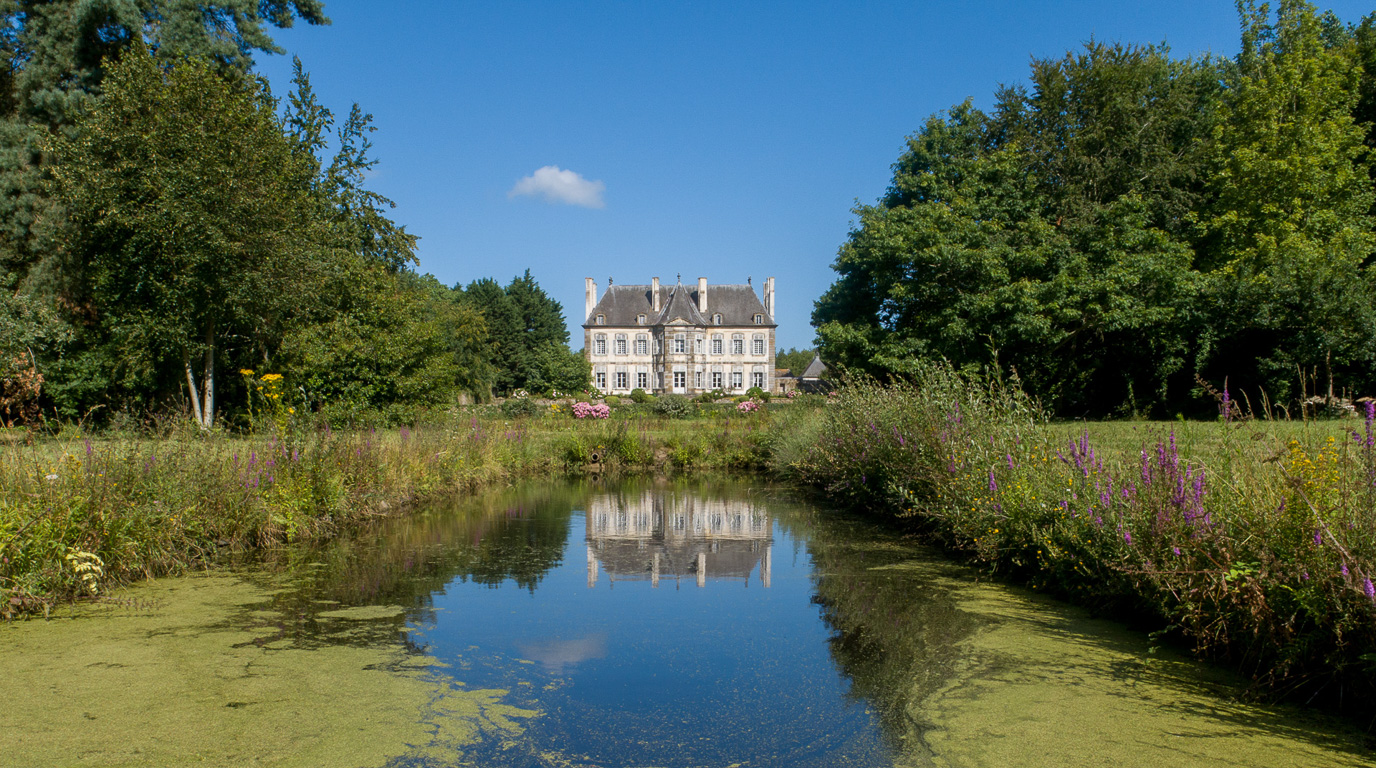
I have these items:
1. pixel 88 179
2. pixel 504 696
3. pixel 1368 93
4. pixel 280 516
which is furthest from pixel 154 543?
pixel 1368 93

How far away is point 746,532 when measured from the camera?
950 centimetres

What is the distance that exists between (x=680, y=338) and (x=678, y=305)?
256cm

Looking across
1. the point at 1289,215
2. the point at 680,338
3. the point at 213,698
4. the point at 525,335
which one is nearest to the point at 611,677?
the point at 213,698

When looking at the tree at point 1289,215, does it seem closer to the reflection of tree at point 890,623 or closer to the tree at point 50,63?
the reflection of tree at point 890,623

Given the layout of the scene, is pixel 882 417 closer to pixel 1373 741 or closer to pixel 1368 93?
pixel 1373 741

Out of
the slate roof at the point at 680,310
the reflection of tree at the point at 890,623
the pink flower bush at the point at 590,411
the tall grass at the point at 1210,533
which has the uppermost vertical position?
the slate roof at the point at 680,310

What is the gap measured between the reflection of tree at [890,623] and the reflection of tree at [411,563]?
2.72 m

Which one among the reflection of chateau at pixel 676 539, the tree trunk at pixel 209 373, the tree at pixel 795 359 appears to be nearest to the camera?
the reflection of chateau at pixel 676 539

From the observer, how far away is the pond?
130 inches

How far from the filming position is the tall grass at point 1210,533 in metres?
3.57

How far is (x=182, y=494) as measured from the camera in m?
6.41

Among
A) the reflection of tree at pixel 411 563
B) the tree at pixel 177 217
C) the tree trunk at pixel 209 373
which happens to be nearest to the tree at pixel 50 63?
the tree at pixel 177 217

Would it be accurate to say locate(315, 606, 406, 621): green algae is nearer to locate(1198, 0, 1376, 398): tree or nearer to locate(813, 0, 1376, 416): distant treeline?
locate(813, 0, 1376, 416): distant treeline

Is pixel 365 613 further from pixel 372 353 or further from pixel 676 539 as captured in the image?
pixel 372 353
